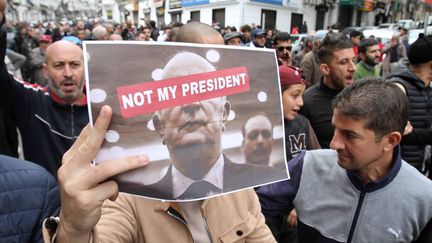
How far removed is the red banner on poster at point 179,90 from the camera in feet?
2.93

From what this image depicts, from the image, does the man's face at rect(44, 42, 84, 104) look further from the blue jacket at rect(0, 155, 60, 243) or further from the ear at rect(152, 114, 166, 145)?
the ear at rect(152, 114, 166, 145)

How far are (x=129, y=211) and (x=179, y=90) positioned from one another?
1.62 ft

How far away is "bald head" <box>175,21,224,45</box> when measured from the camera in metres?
1.45

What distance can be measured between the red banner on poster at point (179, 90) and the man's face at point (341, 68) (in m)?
2.18

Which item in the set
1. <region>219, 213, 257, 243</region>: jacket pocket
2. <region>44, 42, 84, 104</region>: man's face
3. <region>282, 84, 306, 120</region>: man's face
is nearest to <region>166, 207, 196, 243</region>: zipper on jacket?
<region>219, 213, 257, 243</region>: jacket pocket

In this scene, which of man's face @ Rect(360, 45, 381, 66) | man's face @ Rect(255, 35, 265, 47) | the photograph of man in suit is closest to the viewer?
the photograph of man in suit

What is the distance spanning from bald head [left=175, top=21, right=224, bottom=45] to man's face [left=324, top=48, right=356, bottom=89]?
1.80 m

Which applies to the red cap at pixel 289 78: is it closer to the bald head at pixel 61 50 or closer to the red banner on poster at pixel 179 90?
the red banner on poster at pixel 179 90

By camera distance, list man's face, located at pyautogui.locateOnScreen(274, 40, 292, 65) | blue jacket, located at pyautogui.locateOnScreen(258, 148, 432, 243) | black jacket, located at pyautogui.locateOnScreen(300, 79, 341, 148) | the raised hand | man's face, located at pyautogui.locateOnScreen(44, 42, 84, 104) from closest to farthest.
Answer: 1. the raised hand
2. blue jacket, located at pyautogui.locateOnScreen(258, 148, 432, 243)
3. man's face, located at pyautogui.locateOnScreen(44, 42, 84, 104)
4. black jacket, located at pyautogui.locateOnScreen(300, 79, 341, 148)
5. man's face, located at pyautogui.locateOnScreen(274, 40, 292, 65)

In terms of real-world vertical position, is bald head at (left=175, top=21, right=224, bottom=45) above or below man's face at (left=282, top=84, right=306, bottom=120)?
above

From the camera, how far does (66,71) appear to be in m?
2.51

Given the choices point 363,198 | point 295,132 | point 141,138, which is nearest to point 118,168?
point 141,138

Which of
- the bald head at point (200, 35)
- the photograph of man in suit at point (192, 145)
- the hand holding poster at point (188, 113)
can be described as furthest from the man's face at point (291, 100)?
the photograph of man in suit at point (192, 145)

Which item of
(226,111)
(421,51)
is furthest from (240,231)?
(421,51)
